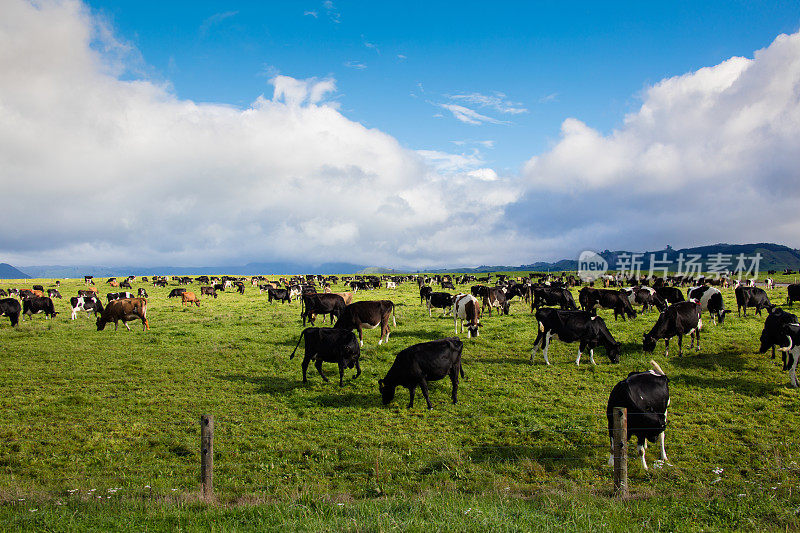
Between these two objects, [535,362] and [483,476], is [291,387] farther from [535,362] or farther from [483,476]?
[535,362]

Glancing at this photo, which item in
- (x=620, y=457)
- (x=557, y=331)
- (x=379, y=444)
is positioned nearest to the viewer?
(x=620, y=457)

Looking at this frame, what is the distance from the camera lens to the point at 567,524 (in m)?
6.41

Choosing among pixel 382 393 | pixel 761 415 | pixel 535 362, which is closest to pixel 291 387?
pixel 382 393

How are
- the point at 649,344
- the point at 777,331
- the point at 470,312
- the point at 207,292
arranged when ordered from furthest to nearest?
the point at 207,292
the point at 470,312
the point at 649,344
the point at 777,331

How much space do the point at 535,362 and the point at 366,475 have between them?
10.6 meters

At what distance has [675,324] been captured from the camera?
18.2 meters

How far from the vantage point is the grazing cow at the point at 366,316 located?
20953 millimetres

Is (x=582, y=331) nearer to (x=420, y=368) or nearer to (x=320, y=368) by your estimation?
(x=420, y=368)

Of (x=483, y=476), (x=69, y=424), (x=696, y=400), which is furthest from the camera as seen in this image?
(x=696, y=400)

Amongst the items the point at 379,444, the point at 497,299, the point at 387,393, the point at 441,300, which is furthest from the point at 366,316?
the point at 497,299

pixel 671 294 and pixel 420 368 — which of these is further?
pixel 671 294

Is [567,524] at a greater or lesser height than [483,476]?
greater

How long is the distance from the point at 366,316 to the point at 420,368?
8024mm

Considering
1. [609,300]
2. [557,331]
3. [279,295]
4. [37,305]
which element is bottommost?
[279,295]
